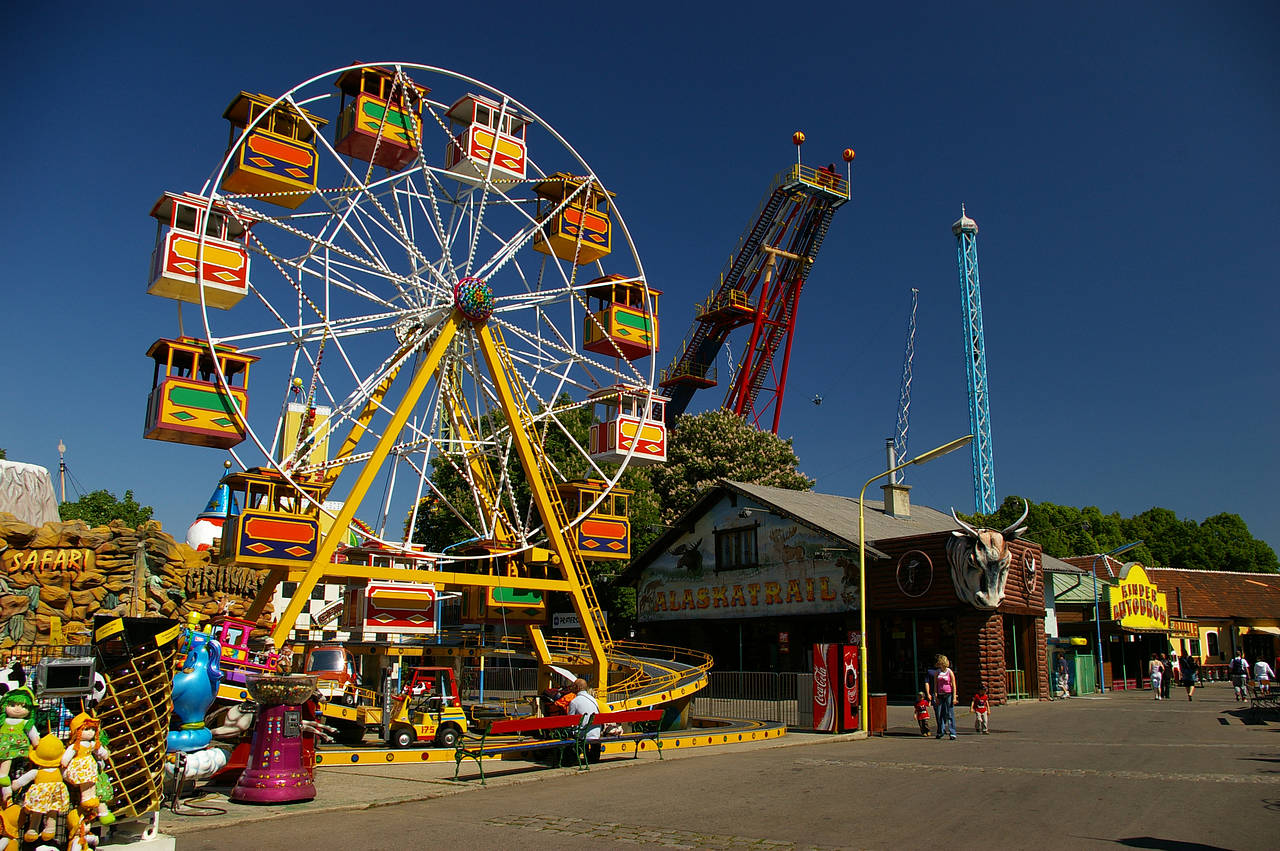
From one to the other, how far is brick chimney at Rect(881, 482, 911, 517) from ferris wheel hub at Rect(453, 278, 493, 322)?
23.0 meters

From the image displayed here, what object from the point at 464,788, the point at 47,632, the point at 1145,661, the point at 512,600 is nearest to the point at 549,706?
the point at 464,788

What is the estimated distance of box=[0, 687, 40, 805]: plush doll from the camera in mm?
8430


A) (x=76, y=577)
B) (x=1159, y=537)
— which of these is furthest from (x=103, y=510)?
(x=1159, y=537)

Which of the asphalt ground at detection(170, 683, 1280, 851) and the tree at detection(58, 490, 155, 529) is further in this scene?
the tree at detection(58, 490, 155, 529)

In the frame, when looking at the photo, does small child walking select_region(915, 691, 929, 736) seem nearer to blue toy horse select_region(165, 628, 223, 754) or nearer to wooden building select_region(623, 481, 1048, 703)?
wooden building select_region(623, 481, 1048, 703)

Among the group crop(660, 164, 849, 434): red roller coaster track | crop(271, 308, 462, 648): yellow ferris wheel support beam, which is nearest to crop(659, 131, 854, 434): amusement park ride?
crop(660, 164, 849, 434): red roller coaster track

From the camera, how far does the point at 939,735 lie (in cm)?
2127

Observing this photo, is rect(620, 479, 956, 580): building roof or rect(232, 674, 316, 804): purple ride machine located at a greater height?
rect(620, 479, 956, 580): building roof

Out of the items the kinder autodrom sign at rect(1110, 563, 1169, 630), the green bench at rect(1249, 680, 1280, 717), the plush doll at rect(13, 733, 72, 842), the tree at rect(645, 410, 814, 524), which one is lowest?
the green bench at rect(1249, 680, 1280, 717)

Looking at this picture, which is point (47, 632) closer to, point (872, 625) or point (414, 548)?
point (414, 548)

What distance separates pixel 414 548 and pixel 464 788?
1162cm

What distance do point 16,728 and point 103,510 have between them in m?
70.4

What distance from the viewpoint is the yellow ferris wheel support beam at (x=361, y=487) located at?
19.6 meters

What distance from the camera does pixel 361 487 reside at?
21.7 meters
